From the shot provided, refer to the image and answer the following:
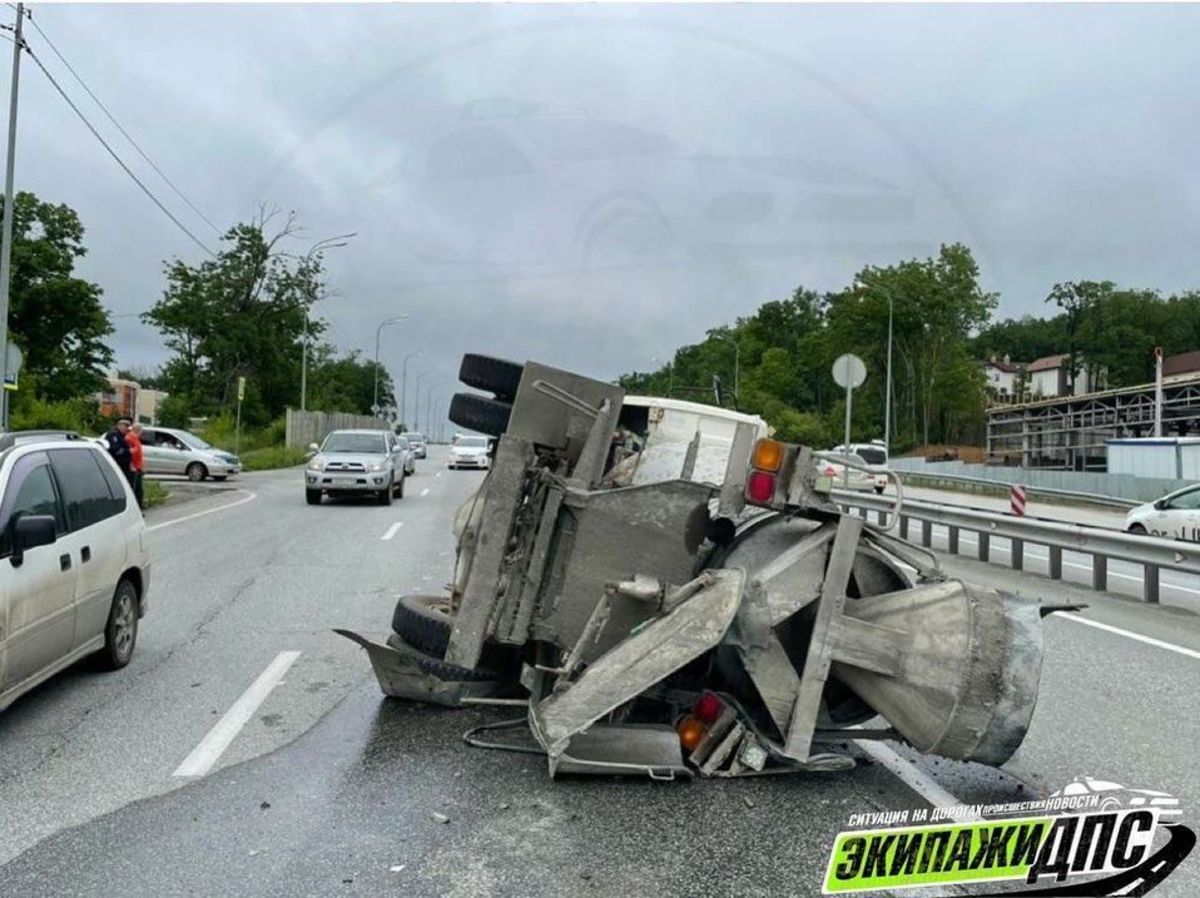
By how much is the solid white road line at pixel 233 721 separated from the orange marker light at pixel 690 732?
90.9 inches

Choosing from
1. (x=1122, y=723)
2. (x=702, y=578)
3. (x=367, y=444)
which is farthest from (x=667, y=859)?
(x=367, y=444)

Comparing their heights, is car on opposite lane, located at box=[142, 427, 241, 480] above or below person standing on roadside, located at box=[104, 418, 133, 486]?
below

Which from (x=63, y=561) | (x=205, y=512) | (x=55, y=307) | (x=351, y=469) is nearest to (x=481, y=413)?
(x=63, y=561)

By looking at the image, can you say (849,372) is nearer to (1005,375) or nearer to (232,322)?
(232,322)

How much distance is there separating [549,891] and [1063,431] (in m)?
62.6

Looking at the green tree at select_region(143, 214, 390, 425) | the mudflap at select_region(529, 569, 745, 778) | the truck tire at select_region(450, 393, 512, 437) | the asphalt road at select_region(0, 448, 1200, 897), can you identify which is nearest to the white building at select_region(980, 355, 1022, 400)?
the green tree at select_region(143, 214, 390, 425)

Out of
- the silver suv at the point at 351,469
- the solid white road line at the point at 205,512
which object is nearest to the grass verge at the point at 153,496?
the solid white road line at the point at 205,512

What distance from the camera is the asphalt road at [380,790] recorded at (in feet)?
12.0

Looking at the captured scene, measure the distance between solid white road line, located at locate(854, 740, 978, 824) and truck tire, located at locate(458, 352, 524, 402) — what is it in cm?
262

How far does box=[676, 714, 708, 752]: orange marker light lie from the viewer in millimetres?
4684

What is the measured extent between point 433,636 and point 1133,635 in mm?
6694

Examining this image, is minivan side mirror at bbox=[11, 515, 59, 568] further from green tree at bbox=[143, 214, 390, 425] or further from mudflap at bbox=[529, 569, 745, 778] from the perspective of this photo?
green tree at bbox=[143, 214, 390, 425]

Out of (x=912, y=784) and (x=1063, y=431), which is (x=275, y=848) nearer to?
(x=912, y=784)

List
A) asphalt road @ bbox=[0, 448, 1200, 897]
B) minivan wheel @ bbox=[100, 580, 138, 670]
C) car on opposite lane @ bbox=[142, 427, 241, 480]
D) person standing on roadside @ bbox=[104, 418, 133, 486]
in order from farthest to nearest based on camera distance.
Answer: car on opposite lane @ bbox=[142, 427, 241, 480]
person standing on roadside @ bbox=[104, 418, 133, 486]
minivan wheel @ bbox=[100, 580, 138, 670]
asphalt road @ bbox=[0, 448, 1200, 897]
